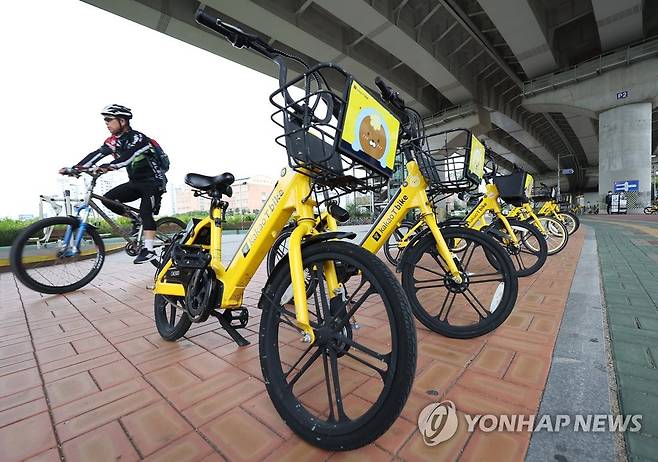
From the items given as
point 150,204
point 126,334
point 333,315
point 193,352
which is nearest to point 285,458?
point 333,315

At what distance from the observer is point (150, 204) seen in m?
3.44

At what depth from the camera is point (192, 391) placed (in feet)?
4.46

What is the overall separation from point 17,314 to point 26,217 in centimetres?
524

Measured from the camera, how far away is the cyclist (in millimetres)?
3176

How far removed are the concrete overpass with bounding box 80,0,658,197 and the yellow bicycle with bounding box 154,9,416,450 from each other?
821 cm

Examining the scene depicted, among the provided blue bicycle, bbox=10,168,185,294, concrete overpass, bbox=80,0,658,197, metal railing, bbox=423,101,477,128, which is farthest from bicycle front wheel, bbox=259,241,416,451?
metal railing, bbox=423,101,477,128

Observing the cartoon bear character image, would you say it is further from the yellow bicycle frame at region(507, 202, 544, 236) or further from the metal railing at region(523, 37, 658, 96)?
the metal railing at region(523, 37, 658, 96)

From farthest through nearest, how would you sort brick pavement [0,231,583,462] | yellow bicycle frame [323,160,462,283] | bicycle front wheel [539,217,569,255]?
1. bicycle front wheel [539,217,569,255]
2. yellow bicycle frame [323,160,462,283]
3. brick pavement [0,231,583,462]

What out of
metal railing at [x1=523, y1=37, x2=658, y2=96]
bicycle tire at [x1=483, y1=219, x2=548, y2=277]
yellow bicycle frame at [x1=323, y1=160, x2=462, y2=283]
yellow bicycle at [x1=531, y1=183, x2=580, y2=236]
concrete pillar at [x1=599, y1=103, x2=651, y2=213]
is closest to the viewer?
yellow bicycle frame at [x1=323, y1=160, x2=462, y2=283]

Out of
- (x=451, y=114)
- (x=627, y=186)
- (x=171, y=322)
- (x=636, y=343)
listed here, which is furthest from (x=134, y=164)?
(x=627, y=186)

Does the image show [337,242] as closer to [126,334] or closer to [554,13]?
[126,334]

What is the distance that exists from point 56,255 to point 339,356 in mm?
3536

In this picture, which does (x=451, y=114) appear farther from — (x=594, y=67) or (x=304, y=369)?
(x=304, y=369)

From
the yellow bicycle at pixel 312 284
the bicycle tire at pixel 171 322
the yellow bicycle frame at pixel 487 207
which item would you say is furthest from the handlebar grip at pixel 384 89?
the yellow bicycle frame at pixel 487 207
